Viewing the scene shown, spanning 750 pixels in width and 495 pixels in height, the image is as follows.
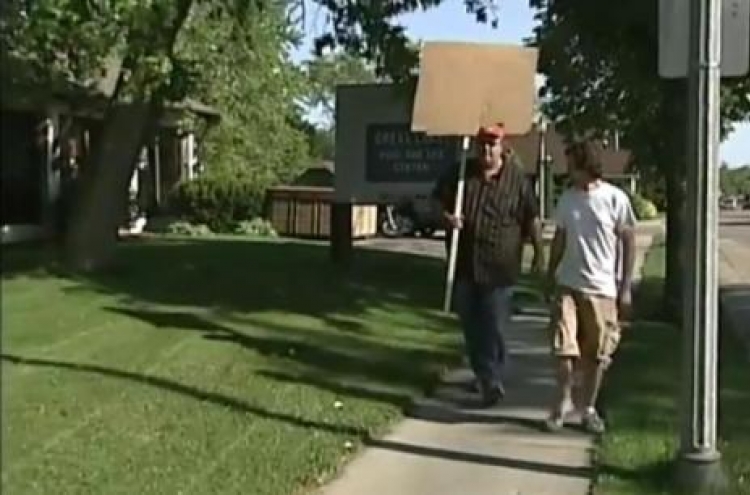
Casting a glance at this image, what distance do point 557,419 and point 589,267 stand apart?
995 millimetres

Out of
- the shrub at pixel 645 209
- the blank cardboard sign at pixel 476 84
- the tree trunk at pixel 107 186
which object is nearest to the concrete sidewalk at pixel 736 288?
the blank cardboard sign at pixel 476 84

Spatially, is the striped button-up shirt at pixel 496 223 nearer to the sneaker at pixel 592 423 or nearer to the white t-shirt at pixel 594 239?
the white t-shirt at pixel 594 239

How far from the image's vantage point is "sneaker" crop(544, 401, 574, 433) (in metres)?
9.42

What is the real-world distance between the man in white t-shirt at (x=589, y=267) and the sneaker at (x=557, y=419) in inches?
0.5

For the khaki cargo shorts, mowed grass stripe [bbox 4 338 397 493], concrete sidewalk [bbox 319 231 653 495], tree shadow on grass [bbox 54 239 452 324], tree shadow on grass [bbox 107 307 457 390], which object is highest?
the khaki cargo shorts

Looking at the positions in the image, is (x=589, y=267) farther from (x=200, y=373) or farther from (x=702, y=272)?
(x=200, y=373)

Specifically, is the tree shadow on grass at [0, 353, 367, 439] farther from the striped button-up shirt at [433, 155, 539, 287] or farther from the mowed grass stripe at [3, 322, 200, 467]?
the striped button-up shirt at [433, 155, 539, 287]

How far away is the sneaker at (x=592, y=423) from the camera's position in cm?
929

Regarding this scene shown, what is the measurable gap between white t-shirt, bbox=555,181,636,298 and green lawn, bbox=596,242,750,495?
0.93 m

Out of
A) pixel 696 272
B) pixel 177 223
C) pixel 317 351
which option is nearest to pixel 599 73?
pixel 317 351

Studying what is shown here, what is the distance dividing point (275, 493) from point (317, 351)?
5342 millimetres

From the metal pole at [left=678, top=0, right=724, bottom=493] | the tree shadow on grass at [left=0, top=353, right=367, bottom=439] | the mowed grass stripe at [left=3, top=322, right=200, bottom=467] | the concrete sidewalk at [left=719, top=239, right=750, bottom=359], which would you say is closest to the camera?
the metal pole at [left=678, top=0, right=724, bottom=493]

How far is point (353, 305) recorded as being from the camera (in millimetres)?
17109

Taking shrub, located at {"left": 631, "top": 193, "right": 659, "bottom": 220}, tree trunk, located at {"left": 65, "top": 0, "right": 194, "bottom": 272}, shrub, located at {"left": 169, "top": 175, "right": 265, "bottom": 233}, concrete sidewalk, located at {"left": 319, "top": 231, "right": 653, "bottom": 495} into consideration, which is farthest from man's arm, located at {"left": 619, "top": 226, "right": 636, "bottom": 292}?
shrub, located at {"left": 631, "top": 193, "right": 659, "bottom": 220}
